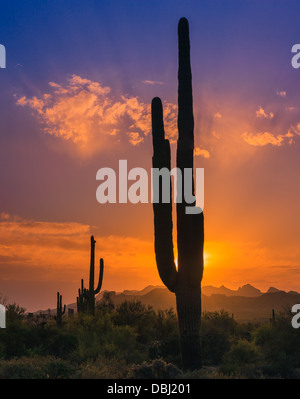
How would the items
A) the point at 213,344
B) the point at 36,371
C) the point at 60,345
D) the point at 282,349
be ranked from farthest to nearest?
the point at 60,345 < the point at 213,344 < the point at 282,349 < the point at 36,371

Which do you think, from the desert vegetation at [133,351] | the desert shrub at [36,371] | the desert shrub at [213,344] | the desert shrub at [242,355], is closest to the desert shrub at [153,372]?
the desert vegetation at [133,351]

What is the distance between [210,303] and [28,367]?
444ft

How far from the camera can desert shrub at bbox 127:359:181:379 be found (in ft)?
47.5

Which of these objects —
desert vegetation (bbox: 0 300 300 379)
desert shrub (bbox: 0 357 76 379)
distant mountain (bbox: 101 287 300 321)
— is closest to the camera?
desert shrub (bbox: 0 357 76 379)

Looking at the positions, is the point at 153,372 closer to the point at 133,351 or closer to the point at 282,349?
the point at 133,351

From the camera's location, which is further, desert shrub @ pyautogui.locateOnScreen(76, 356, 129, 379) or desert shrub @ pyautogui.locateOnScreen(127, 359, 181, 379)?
desert shrub @ pyautogui.locateOnScreen(76, 356, 129, 379)

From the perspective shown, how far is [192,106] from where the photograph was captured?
18812 mm

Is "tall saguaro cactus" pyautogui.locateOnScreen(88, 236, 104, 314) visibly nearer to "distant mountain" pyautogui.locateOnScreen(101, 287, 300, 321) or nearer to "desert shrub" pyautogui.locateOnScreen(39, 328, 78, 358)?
"desert shrub" pyautogui.locateOnScreen(39, 328, 78, 358)

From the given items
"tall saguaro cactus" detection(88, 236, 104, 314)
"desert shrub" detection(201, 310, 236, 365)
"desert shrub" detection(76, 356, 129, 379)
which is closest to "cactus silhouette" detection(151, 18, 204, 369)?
"desert shrub" detection(76, 356, 129, 379)

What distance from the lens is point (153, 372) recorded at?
1462 cm

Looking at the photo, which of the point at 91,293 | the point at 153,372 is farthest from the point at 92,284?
the point at 153,372

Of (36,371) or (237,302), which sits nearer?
(36,371)

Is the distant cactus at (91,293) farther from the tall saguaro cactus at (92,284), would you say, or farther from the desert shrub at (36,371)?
the desert shrub at (36,371)
